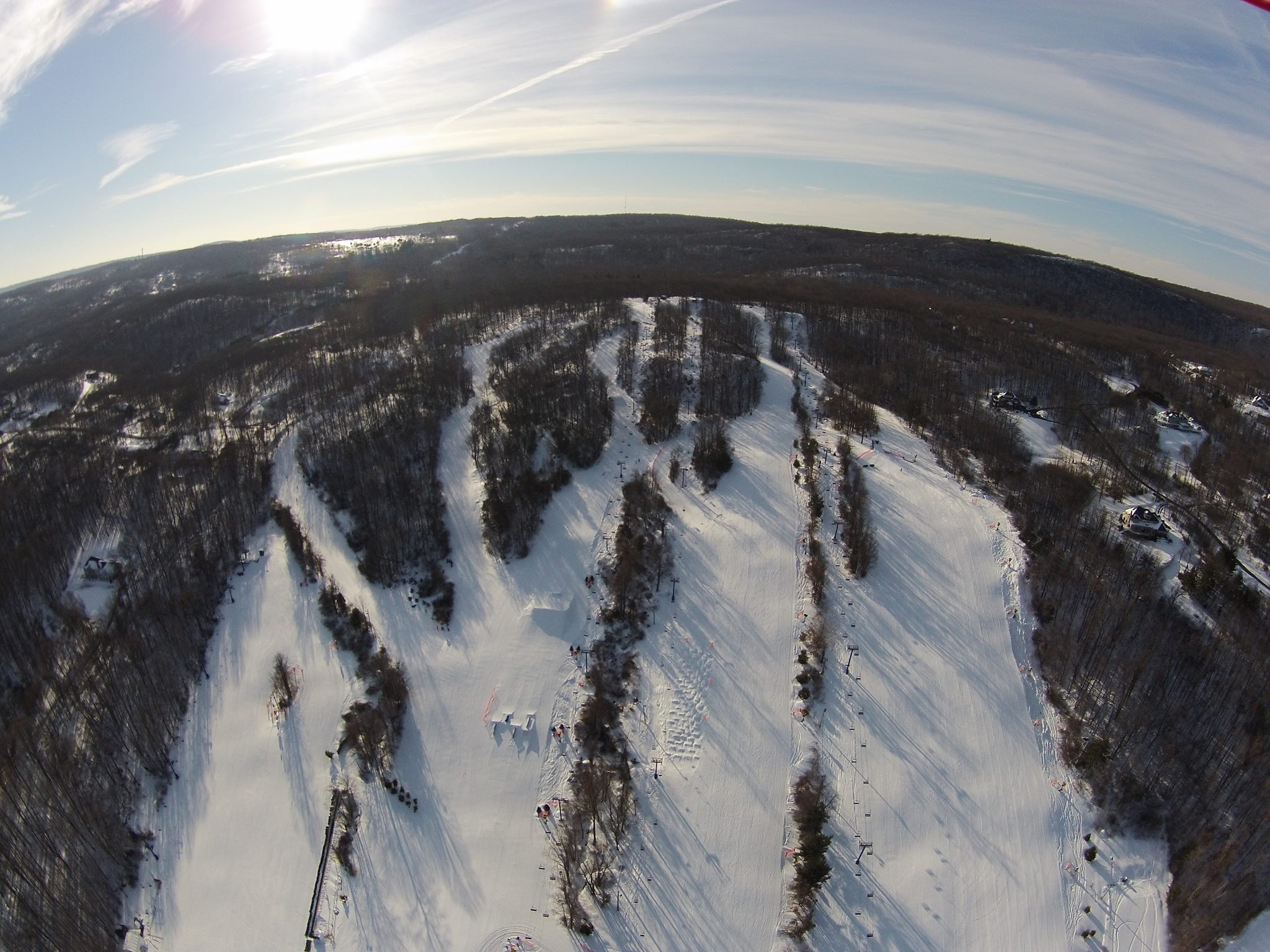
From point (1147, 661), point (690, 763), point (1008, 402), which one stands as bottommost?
point (1147, 661)

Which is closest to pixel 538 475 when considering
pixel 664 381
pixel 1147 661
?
pixel 664 381

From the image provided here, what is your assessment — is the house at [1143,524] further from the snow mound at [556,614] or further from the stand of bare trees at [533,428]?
the stand of bare trees at [533,428]

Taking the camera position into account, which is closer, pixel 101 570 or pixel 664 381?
pixel 101 570

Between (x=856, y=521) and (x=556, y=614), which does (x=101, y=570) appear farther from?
(x=856, y=521)

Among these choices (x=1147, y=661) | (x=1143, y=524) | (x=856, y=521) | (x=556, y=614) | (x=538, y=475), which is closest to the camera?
(x=1147, y=661)

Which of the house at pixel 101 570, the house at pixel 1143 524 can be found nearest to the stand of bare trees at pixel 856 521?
the house at pixel 1143 524

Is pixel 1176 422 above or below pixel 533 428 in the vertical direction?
below

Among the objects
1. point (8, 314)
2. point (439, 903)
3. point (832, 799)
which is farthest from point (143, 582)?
point (8, 314)
